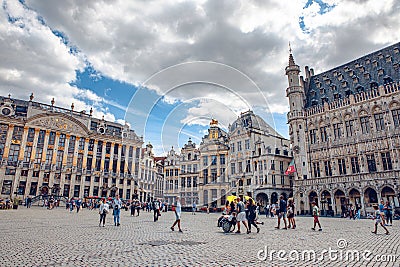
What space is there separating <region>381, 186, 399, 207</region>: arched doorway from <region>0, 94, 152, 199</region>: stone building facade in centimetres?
5101

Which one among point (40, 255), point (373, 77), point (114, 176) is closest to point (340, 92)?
point (373, 77)

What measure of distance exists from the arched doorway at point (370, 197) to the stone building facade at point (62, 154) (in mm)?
48966

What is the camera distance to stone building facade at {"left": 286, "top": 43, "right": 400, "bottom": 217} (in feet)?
117

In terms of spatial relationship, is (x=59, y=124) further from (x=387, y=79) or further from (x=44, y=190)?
(x=387, y=79)

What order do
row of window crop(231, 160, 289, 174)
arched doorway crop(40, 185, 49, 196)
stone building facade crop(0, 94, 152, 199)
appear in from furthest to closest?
arched doorway crop(40, 185, 49, 196), stone building facade crop(0, 94, 152, 199), row of window crop(231, 160, 289, 174)

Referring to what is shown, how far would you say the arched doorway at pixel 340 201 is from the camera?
127 feet

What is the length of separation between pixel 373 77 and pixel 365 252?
1574 inches

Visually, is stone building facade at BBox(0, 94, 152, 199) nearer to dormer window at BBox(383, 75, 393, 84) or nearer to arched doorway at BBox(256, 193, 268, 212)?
arched doorway at BBox(256, 193, 268, 212)

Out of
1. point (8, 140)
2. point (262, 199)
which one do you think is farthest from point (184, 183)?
point (8, 140)

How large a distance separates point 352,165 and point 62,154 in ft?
182

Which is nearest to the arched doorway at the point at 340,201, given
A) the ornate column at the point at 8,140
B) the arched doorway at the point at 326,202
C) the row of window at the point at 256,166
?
the arched doorway at the point at 326,202

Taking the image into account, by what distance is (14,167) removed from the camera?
5288cm

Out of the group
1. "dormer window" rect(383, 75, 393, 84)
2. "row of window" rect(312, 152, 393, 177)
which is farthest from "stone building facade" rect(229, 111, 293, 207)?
"dormer window" rect(383, 75, 393, 84)

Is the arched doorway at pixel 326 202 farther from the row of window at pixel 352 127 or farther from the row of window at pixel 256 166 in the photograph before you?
the row of window at pixel 256 166
